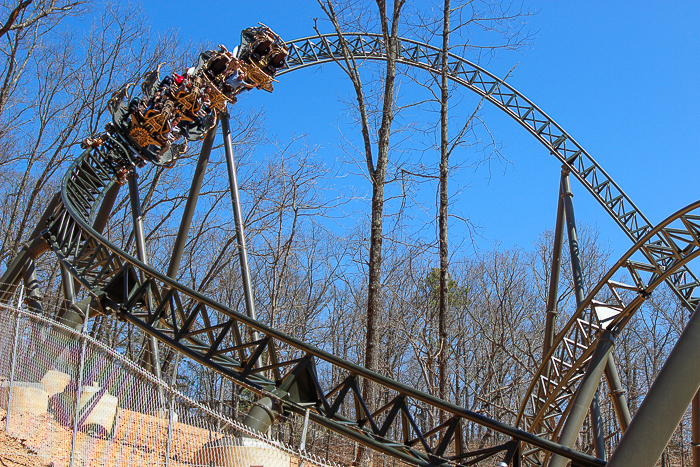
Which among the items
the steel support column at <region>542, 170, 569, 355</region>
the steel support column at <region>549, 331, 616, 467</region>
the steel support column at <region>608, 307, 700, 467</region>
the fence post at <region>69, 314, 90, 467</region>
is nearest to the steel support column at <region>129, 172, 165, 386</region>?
the fence post at <region>69, 314, 90, 467</region>

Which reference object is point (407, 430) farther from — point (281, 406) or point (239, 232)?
point (239, 232)

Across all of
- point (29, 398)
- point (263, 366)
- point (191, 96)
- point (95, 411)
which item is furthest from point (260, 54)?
point (95, 411)

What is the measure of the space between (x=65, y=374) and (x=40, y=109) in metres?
16.5

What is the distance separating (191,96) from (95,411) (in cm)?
548

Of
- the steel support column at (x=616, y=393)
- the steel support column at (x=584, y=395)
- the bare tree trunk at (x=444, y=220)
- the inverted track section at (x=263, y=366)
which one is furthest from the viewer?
the bare tree trunk at (x=444, y=220)

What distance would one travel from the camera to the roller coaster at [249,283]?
565 cm

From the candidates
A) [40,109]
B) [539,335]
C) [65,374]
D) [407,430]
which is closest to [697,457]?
[407,430]

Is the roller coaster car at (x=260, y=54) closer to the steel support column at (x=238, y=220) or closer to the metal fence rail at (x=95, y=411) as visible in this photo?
the steel support column at (x=238, y=220)

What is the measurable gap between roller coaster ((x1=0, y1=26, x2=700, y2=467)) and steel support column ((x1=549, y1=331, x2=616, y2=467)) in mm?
16

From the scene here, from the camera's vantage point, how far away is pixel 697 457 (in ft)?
18.3

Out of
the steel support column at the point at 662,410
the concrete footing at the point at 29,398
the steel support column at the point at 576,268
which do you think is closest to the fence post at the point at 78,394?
the concrete footing at the point at 29,398

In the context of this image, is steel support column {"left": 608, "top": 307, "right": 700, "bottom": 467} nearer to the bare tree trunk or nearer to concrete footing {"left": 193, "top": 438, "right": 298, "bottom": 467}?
concrete footing {"left": 193, "top": 438, "right": 298, "bottom": 467}

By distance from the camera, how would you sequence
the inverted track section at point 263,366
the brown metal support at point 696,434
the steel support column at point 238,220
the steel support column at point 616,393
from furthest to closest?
the steel support column at point 238,220 < the steel support column at point 616,393 < the brown metal support at point 696,434 < the inverted track section at point 263,366

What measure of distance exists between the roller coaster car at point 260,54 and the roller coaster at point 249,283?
0.06ft
